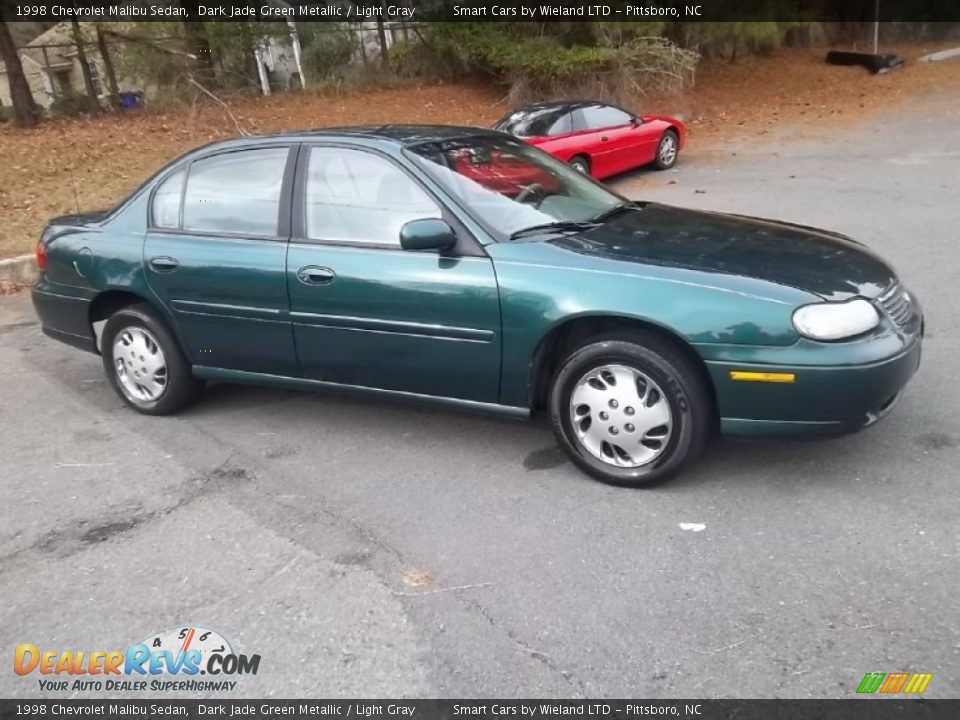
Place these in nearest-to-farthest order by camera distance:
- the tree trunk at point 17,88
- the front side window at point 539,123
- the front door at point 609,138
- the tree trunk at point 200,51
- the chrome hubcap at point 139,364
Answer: the chrome hubcap at point 139,364, the front side window at point 539,123, the front door at point 609,138, the tree trunk at point 17,88, the tree trunk at point 200,51

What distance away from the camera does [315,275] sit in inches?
165

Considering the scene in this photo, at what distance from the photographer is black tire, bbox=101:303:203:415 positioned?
4805mm

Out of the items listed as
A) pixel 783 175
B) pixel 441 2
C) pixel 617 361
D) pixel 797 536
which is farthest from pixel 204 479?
pixel 441 2

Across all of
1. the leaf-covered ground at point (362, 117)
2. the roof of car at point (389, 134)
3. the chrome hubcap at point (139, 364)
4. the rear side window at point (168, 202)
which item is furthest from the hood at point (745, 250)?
the leaf-covered ground at point (362, 117)

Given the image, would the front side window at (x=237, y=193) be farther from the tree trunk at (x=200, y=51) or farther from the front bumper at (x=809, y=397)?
the tree trunk at (x=200, y=51)

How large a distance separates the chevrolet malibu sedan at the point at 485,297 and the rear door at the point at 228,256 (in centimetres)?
1

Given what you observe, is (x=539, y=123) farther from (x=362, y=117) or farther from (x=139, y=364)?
(x=139, y=364)

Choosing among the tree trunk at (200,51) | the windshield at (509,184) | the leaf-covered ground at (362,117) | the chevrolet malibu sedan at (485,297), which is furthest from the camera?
the tree trunk at (200,51)

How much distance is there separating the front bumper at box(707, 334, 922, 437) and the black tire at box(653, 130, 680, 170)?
33.4ft

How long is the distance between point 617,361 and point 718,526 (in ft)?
2.59

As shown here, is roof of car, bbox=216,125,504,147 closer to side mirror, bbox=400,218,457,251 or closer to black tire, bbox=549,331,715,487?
side mirror, bbox=400,218,457,251

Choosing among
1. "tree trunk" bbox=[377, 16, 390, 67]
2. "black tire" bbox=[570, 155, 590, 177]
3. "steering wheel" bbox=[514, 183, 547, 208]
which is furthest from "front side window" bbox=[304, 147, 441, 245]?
"tree trunk" bbox=[377, 16, 390, 67]

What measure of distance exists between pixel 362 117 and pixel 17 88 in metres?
6.19

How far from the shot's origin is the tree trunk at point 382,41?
2052 centimetres
